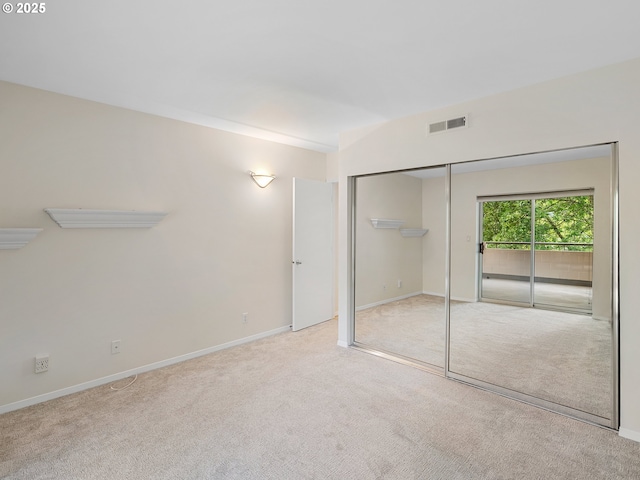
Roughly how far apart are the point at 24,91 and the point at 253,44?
1.93m

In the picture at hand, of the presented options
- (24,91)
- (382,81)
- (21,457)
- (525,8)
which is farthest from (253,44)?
(21,457)

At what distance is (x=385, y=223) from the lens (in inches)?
150

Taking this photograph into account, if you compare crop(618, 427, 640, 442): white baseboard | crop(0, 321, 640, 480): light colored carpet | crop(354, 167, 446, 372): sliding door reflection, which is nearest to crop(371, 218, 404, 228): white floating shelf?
crop(354, 167, 446, 372): sliding door reflection

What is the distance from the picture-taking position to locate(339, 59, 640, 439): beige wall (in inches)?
84.5

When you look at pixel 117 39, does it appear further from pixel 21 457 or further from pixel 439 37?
pixel 21 457

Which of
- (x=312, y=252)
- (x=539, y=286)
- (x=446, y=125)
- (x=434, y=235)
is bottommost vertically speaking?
(x=539, y=286)

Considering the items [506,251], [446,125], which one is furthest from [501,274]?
[446,125]

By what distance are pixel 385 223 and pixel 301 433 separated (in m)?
2.38

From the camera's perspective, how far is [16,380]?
2504 mm

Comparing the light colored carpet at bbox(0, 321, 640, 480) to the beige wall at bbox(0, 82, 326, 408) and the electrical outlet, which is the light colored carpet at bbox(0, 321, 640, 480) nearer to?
the electrical outlet

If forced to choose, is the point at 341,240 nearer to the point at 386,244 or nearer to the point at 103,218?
the point at 386,244

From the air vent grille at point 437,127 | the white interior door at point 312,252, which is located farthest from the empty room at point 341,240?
the white interior door at point 312,252

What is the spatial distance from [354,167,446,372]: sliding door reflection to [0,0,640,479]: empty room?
0.03 m

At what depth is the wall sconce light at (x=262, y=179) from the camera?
12.9 feet
